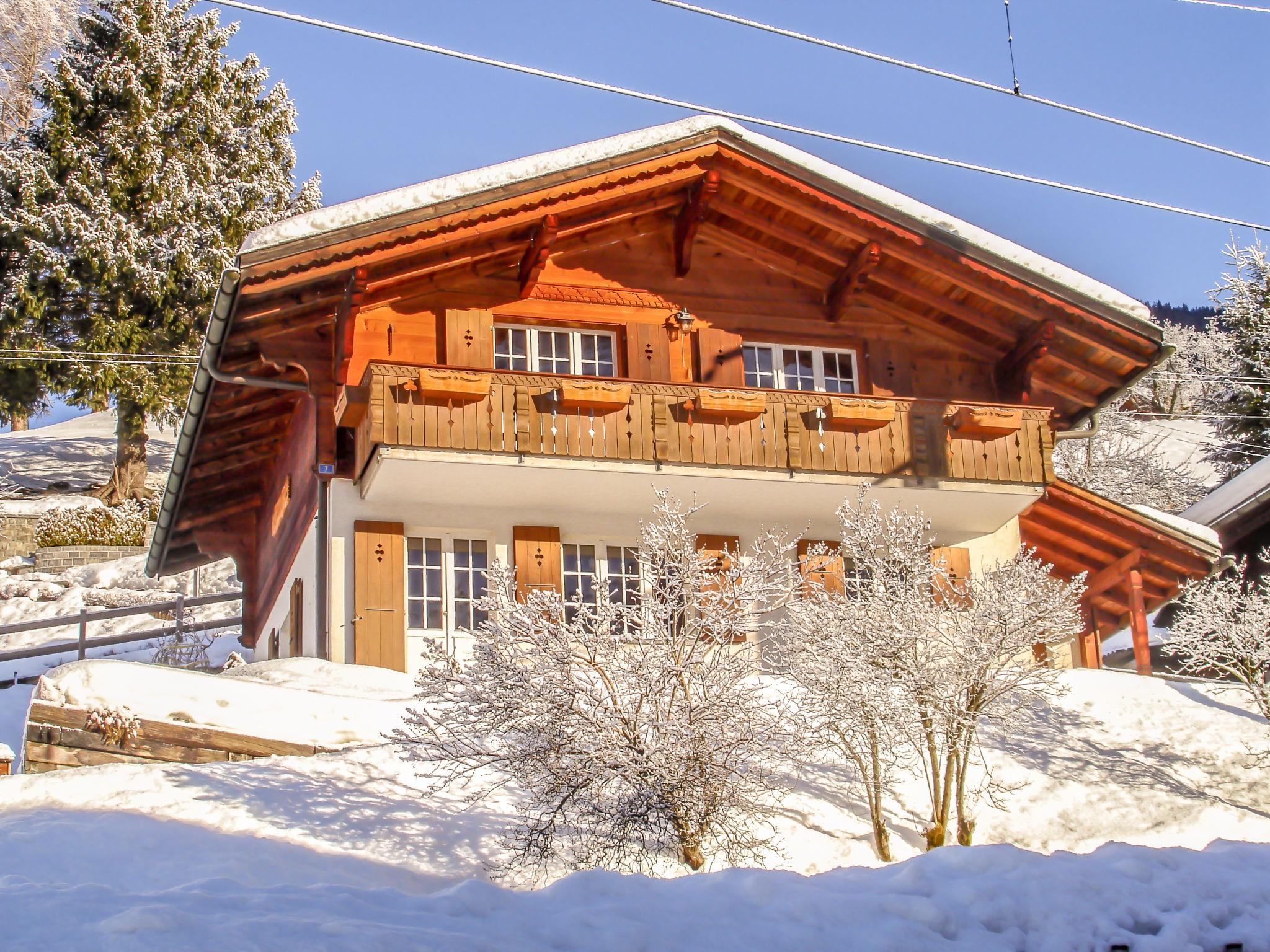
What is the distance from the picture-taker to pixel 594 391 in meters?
15.7

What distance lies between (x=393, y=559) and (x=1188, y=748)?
8.82 meters

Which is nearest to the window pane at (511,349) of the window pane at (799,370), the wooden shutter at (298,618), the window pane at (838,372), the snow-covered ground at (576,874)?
the window pane at (799,370)

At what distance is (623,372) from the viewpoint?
17.3 m

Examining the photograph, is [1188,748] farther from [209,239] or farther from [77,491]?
[77,491]

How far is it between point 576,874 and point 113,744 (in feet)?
17.6

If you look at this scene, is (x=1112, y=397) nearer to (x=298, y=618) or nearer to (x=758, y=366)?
(x=758, y=366)

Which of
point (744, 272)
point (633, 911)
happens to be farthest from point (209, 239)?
point (633, 911)

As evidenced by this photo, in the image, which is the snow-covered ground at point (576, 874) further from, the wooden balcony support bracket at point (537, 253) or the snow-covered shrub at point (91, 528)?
the snow-covered shrub at point (91, 528)

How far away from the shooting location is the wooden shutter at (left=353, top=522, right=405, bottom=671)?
15242 millimetres

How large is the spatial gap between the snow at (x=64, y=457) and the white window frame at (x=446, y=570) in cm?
2228

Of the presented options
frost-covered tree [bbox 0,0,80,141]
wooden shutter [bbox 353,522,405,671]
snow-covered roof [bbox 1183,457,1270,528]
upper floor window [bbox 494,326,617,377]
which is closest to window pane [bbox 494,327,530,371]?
upper floor window [bbox 494,326,617,377]

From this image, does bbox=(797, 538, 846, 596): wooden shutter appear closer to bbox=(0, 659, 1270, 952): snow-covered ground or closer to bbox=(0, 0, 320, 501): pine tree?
bbox=(0, 659, 1270, 952): snow-covered ground

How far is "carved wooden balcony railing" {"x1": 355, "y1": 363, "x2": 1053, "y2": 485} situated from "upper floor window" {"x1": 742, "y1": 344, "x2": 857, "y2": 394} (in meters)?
1.21

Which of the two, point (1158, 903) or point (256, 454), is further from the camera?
point (256, 454)
